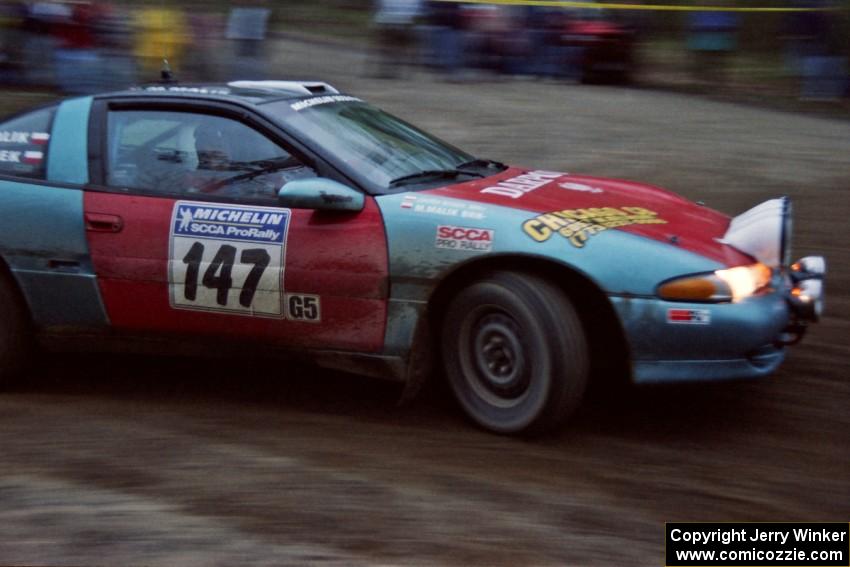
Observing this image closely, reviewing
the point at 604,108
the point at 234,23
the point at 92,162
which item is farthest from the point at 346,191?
the point at 234,23

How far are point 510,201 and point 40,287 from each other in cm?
227

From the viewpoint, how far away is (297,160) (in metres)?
4.91

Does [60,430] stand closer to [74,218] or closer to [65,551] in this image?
[74,218]

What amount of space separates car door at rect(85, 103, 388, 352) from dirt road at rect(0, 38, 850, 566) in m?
0.47

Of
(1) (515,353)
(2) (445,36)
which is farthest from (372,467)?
(2) (445,36)

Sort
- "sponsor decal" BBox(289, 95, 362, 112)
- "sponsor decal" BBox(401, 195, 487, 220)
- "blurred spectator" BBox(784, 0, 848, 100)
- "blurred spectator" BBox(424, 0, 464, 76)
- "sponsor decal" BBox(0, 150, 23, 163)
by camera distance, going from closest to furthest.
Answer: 1. "sponsor decal" BBox(401, 195, 487, 220)
2. "sponsor decal" BBox(289, 95, 362, 112)
3. "sponsor decal" BBox(0, 150, 23, 163)
4. "blurred spectator" BBox(784, 0, 848, 100)
5. "blurred spectator" BBox(424, 0, 464, 76)

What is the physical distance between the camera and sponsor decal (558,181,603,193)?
5.07m

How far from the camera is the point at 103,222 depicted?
A: 5.01 metres

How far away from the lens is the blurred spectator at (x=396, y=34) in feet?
45.2

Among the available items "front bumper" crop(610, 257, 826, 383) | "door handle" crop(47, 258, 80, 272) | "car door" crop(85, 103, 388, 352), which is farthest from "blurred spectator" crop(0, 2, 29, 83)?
"front bumper" crop(610, 257, 826, 383)

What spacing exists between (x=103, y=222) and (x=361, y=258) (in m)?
1.27

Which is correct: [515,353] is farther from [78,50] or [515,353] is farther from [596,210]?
[78,50]

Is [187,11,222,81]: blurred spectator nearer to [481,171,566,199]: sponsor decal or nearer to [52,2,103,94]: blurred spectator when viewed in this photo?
[52,2,103,94]: blurred spectator

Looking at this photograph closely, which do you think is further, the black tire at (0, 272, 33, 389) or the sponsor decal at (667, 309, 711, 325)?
the black tire at (0, 272, 33, 389)
